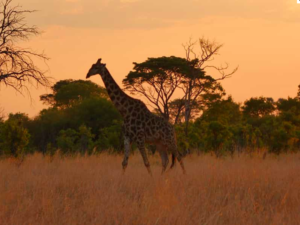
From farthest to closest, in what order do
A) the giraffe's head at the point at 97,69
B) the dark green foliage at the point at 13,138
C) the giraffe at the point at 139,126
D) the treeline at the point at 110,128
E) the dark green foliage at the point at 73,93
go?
the dark green foliage at the point at 73,93 < the treeline at the point at 110,128 < the dark green foliage at the point at 13,138 < the giraffe's head at the point at 97,69 < the giraffe at the point at 139,126

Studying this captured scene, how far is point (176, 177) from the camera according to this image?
408 inches

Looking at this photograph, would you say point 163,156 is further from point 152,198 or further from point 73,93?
point 73,93

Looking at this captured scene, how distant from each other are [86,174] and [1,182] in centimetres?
202

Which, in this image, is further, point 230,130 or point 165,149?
point 230,130

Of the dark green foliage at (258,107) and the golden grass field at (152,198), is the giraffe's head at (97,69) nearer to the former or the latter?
the golden grass field at (152,198)

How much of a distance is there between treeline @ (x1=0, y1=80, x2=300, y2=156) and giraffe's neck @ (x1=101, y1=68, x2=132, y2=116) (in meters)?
4.34

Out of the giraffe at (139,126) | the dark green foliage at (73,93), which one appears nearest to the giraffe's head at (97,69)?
the giraffe at (139,126)

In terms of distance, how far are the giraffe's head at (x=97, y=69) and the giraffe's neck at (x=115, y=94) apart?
0.39 ft

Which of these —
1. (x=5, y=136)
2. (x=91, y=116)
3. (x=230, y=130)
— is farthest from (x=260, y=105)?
(x=5, y=136)

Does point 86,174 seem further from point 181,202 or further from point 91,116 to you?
point 91,116

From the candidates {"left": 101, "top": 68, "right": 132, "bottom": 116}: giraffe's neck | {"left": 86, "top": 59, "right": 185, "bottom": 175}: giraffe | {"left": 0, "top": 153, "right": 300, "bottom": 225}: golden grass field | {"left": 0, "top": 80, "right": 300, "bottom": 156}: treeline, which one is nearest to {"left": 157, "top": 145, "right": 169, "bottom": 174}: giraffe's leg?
{"left": 86, "top": 59, "right": 185, "bottom": 175}: giraffe

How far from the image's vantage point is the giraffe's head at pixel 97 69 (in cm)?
1212

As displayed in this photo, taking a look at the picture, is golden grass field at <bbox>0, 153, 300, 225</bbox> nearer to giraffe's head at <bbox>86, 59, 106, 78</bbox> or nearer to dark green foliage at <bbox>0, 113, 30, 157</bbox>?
giraffe's head at <bbox>86, 59, 106, 78</bbox>

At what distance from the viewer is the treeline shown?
20453 mm
